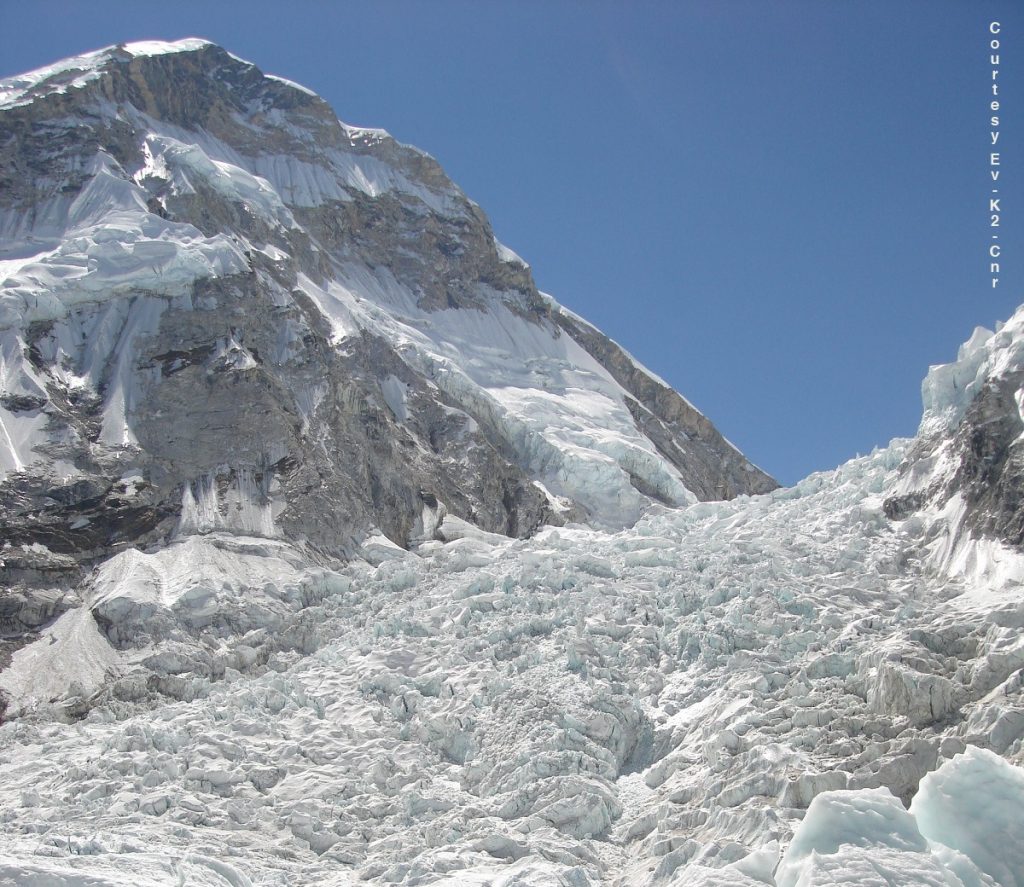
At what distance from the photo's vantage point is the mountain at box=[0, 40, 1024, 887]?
22.8 m

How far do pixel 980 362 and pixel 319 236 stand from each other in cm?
4610

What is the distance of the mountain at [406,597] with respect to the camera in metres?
22.8

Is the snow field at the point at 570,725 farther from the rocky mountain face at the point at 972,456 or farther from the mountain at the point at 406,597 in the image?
the rocky mountain face at the point at 972,456

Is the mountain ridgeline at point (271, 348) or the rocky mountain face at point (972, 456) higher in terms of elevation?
the mountain ridgeline at point (271, 348)

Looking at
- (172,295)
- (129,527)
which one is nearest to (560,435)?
(172,295)

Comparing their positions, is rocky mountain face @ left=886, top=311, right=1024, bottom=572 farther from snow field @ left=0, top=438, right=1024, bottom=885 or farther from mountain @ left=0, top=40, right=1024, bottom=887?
snow field @ left=0, top=438, right=1024, bottom=885

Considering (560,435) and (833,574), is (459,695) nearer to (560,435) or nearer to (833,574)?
(833,574)

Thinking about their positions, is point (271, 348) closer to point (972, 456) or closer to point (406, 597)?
point (406, 597)

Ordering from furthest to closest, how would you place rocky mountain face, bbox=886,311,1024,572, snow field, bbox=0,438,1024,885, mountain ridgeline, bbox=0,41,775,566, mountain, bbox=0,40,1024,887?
mountain ridgeline, bbox=0,41,775,566 → rocky mountain face, bbox=886,311,1024,572 → mountain, bbox=0,40,1024,887 → snow field, bbox=0,438,1024,885

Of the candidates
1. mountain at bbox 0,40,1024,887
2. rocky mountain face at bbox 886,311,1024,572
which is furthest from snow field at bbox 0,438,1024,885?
rocky mountain face at bbox 886,311,1024,572

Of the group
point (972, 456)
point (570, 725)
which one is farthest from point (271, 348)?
point (972, 456)

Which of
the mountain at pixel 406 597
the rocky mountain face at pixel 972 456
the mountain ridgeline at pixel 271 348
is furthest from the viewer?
the mountain ridgeline at pixel 271 348

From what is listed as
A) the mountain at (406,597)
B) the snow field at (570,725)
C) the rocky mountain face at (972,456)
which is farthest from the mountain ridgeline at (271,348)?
the rocky mountain face at (972,456)

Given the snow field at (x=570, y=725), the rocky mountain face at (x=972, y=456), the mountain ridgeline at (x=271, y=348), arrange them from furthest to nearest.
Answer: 1. the mountain ridgeline at (x=271, y=348)
2. the rocky mountain face at (x=972, y=456)
3. the snow field at (x=570, y=725)
